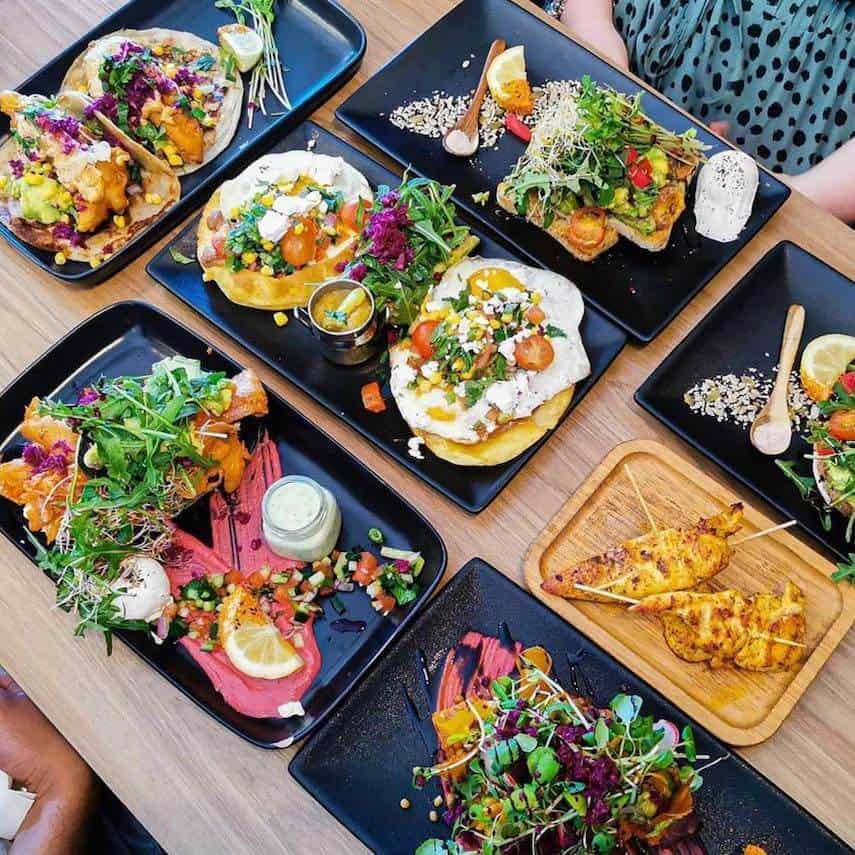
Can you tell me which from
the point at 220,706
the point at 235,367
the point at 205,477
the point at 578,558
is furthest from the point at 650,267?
the point at 220,706

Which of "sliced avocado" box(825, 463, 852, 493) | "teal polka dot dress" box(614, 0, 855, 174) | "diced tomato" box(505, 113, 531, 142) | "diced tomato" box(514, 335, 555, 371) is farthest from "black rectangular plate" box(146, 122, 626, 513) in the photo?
"teal polka dot dress" box(614, 0, 855, 174)

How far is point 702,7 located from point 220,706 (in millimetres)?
2359

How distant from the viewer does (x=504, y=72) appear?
264 cm

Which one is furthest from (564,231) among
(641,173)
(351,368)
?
(351,368)

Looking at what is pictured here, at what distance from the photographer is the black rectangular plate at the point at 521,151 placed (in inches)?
94.1

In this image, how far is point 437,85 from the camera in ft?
8.84

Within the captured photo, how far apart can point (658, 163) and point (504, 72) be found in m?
0.59

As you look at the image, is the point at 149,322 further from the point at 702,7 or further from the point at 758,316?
the point at 702,7

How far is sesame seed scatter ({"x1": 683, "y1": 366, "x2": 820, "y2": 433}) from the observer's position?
227 cm

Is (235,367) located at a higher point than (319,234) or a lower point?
lower

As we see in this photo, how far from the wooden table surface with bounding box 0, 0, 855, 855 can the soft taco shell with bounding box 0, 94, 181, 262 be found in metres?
0.09

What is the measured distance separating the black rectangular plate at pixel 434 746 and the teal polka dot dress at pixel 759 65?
5.55 feet

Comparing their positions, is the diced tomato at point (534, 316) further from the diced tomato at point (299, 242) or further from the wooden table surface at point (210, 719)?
the diced tomato at point (299, 242)

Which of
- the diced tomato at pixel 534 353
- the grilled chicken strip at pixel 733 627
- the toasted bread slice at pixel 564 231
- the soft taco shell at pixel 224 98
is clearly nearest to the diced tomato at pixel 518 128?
the toasted bread slice at pixel 564 231
